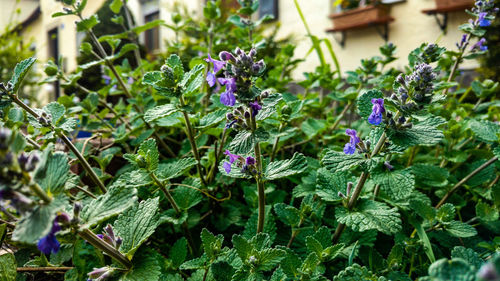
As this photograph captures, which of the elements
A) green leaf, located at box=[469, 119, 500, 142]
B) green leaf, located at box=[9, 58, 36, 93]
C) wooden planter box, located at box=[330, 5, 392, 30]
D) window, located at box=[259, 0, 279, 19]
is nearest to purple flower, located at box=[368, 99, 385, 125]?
green leaf, located at box=[469, 119, 500, 142]

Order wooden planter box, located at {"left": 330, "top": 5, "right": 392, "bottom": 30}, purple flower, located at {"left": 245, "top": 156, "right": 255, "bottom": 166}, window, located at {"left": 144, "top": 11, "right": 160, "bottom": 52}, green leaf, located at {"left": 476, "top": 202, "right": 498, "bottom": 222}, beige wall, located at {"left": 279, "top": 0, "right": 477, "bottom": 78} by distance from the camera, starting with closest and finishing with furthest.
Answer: purple flower, located at {"left": 245, "top": 156, "right": 255, "bottom": 166} → green leaf, located at {"left": 476, "top": 202, "right": 498, "bottom": 222} → beige wall, located at {"left": 279, "top": 0, "right": 477, "bottom": 78} → wooden planter box, located at {"left": 330, "top": 5, "right": 392, "bottom": 30} → window, located at {"left": 144, "top": 11, "right": 160, "bottom": 52}

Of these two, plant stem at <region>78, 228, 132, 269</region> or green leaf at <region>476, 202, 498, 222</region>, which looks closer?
plant stem at <region>78, 228, 132, 269</region>

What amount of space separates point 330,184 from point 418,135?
1.02 ft

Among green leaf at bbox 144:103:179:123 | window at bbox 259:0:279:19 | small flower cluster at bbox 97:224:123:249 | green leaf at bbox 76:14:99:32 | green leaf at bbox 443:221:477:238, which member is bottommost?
green leaf at bbox 443:221:477:238

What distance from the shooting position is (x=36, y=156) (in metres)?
0.58

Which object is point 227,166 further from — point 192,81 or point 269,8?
point 269,8

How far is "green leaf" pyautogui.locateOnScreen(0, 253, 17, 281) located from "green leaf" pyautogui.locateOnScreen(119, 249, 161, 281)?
0.37 m

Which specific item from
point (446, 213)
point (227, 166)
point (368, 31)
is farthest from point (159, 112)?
point (368, 31)

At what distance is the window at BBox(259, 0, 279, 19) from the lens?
832 centimetres

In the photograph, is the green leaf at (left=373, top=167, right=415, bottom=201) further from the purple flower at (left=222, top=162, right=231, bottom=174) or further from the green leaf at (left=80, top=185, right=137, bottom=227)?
the green leaf at (left=80, top=185, right=137, bottom=227)

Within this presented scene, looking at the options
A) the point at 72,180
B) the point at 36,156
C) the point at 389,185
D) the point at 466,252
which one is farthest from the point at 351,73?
the point at 36,156

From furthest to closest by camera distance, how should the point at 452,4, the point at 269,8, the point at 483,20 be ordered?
the point at 269,8 < the point at 452,4 < the point at 483,20

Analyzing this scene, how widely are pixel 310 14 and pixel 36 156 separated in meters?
8.02

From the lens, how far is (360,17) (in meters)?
6.82
